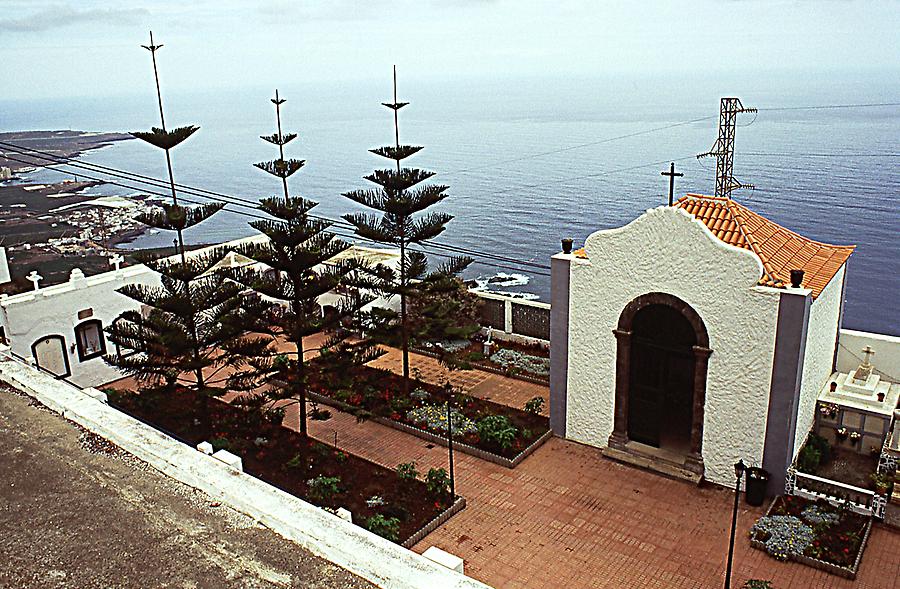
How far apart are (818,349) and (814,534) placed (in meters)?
2.82

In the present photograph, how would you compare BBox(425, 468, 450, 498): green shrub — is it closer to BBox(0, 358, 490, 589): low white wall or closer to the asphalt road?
BBox(0, 358, 490, 589): low white wall

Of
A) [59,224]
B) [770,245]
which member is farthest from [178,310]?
[59,224]

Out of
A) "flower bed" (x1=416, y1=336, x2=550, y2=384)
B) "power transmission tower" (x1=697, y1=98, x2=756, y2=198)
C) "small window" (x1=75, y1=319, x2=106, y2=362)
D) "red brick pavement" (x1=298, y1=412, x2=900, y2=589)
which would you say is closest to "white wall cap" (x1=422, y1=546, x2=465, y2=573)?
"red brick pavement" (x1=298, y1=412, x2=900, y2=589)

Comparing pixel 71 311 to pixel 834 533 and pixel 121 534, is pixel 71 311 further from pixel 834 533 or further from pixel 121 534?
pixel 834 533

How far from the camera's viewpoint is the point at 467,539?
31.0 feet

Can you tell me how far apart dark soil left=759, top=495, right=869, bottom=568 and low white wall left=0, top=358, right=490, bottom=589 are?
7163 mm

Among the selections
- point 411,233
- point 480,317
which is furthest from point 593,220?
point 411,233

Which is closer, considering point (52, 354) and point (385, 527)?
point (385, 527)

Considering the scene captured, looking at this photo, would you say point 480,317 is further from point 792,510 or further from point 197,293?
point 792,510

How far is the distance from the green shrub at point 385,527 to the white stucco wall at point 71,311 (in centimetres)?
767

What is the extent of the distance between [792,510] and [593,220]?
33.7 metres

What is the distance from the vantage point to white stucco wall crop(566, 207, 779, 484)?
9.73m

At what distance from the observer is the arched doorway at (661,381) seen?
10430 mm

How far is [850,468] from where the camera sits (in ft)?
33.9
